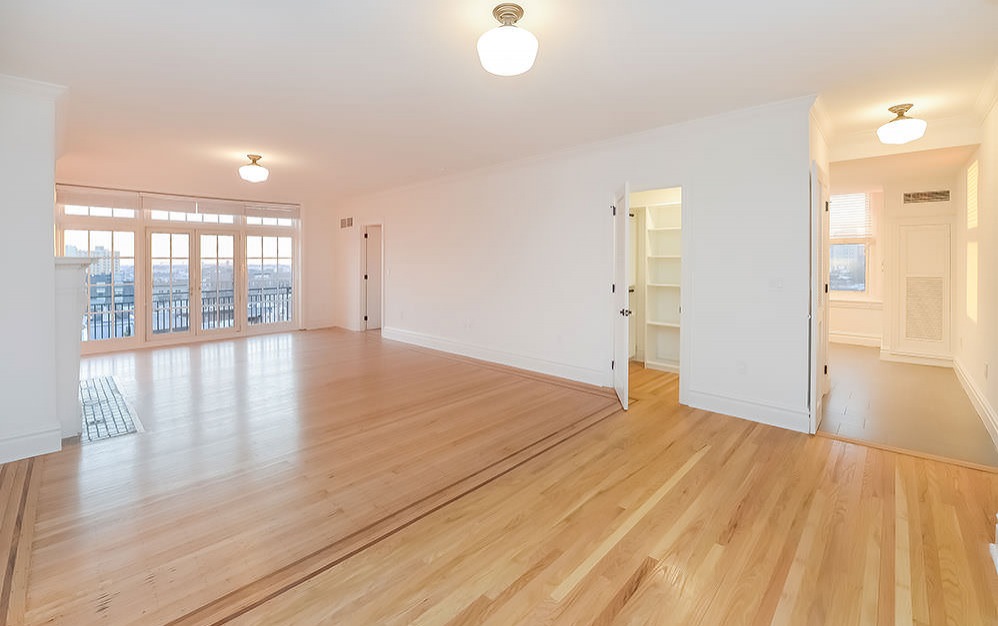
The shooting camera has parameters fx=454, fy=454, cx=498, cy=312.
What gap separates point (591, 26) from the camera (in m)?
2.51

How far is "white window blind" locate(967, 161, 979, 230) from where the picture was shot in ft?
14.6

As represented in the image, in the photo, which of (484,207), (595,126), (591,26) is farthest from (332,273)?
(591,26)

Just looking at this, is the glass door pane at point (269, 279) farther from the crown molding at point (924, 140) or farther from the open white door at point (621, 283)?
the crown molding at point (924, 140)

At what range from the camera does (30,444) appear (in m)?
3.14

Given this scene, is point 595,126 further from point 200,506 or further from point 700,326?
point 200,506

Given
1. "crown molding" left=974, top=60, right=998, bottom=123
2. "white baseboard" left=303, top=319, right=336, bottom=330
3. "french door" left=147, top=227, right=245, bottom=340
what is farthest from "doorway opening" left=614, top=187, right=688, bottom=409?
"french door" left=147, top=227, right=245, bottom=340

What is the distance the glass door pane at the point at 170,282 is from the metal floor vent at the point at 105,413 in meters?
2.78

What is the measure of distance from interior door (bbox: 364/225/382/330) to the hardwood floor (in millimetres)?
5112

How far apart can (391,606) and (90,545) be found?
1.56 meters

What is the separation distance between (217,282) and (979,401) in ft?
34.1

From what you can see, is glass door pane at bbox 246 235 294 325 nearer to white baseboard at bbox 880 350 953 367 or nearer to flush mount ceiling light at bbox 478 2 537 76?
flush mount ceiling light at bbox 478 2 537 76

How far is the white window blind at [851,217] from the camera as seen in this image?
773 cm

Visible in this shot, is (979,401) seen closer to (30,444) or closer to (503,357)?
(503,357)

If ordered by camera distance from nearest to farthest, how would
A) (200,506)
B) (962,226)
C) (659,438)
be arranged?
(200,506) → (659,438) → (962,226)
